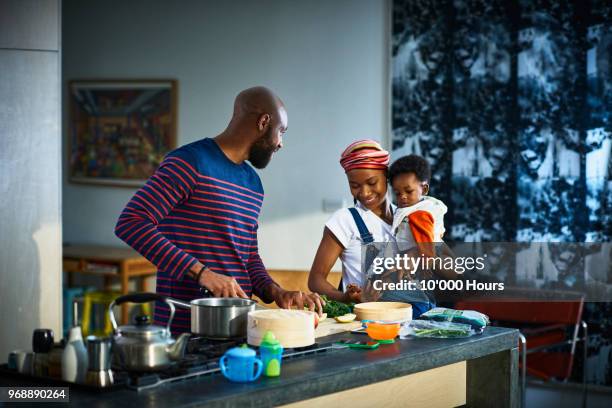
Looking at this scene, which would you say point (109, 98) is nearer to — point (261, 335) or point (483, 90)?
point (483, 90)

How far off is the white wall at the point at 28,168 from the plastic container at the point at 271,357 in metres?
2.23

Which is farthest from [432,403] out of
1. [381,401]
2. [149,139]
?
[149,139]

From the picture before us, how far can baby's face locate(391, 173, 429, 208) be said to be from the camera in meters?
3.14

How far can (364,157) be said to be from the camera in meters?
3.08

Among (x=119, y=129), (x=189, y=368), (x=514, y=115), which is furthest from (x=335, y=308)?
(x=119, y=129)

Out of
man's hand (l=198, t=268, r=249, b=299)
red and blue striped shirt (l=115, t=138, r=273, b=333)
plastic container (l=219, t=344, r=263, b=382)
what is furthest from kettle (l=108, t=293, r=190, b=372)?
red and blue striped shirt (l=115, t=138, r=273, b=333)

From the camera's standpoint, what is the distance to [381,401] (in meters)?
2.52

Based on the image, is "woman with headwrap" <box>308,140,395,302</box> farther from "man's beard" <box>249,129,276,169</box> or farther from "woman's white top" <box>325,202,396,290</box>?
"man's beard" <box>249,129,276,169</box>

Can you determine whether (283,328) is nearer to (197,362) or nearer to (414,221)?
(197,362)

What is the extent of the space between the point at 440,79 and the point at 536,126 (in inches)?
28.6

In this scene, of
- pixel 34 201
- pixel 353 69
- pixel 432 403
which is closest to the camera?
pixel 432 403

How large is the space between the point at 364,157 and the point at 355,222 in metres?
0.26

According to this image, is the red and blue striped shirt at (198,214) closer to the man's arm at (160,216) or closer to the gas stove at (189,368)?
the man's arm at (160,216)

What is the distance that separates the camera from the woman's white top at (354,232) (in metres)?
3.15
